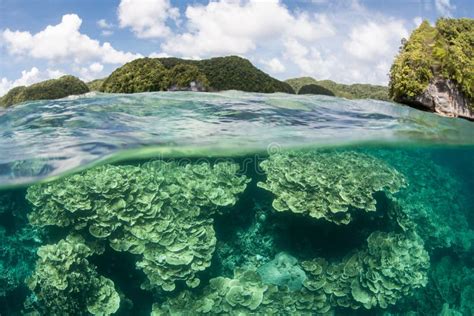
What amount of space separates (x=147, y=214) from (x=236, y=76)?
14.8m

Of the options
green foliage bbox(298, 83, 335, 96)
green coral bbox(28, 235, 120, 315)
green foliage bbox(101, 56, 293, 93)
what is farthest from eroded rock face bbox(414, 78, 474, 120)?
green foliage bbox(298, 83, 335, 96)

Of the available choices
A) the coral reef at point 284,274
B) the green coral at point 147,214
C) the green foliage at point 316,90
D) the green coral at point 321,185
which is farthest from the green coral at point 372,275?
the green foliage at point 316,90

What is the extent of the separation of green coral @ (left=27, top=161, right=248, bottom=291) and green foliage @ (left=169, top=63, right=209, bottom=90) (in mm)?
9223

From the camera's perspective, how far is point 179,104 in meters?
11.4

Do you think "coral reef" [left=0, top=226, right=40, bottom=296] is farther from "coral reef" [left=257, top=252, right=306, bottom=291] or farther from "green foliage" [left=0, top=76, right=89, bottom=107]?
"green foliage" [left=0, top=76, right=89, bottom=107]

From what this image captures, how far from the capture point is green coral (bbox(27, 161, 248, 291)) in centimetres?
908

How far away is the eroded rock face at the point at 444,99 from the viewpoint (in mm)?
11984

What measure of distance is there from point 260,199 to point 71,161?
4695 millimetres

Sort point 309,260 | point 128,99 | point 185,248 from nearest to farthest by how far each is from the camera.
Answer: point 185,248, point 309,260, point 128,99

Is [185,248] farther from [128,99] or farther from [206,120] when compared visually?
[128,99]

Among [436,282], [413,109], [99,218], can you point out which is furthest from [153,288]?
[413,109]

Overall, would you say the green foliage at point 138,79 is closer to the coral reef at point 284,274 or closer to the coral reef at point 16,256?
the coral reef at point 16,256

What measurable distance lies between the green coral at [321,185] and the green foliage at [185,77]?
885 cm

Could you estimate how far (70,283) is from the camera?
9.00 meters
